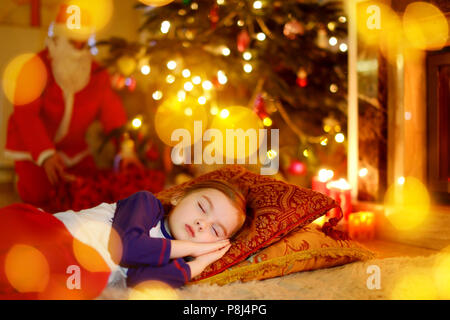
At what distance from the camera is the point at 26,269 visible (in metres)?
1.32

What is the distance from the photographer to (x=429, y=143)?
225 centimetres

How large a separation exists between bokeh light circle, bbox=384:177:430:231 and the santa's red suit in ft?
6.01

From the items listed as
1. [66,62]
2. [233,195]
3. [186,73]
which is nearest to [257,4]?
[186,73]

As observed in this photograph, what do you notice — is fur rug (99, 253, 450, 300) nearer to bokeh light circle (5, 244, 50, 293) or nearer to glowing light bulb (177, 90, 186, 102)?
bokeh light circle (5, 244, 50, 293)

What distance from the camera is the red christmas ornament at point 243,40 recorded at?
103 inches

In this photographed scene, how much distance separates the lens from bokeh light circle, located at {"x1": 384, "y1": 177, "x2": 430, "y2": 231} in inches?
83.5

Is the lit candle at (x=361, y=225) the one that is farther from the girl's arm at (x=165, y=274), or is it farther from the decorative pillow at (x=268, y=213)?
the girl's arm at (x=165, y=274)

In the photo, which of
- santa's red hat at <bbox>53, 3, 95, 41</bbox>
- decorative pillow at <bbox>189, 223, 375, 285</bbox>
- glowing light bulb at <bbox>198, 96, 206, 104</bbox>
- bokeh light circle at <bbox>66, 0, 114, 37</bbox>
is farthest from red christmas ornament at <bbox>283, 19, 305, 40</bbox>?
bokeh light circle at <bbox>66, 0, 114, 37</bbox>

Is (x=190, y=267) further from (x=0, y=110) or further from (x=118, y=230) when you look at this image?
(x=0, y=110)

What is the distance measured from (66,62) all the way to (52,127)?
17.6 inches

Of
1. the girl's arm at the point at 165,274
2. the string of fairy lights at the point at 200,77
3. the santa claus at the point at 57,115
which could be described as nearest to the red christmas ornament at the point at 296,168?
the string of fairy lights at the point at 200,77

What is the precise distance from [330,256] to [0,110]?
320 centimetres

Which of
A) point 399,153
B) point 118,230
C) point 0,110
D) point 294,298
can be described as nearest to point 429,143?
point 399,153
